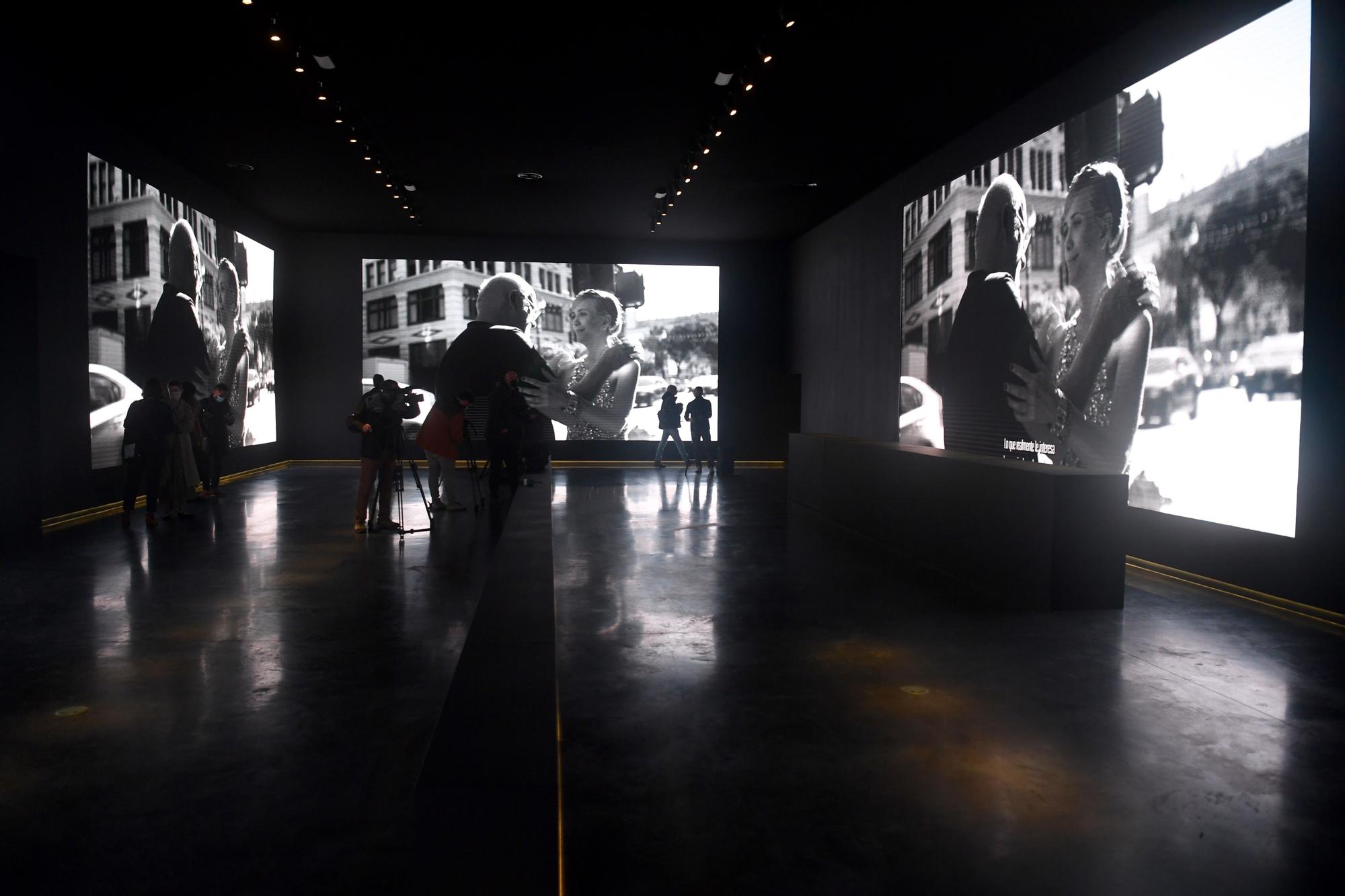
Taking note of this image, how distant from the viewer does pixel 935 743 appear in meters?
3.36

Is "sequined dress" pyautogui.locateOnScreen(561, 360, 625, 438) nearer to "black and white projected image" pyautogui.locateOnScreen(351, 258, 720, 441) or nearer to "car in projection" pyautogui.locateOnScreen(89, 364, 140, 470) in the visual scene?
"black and white projected image" pyautogui.locateOnScreen(351, 258, 720, 441)

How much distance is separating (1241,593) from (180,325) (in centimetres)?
1210

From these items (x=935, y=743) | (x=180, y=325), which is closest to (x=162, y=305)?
(x=180, y=325)

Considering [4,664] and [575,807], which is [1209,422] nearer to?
[575,807]

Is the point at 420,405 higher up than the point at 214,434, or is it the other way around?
the point at 420,405

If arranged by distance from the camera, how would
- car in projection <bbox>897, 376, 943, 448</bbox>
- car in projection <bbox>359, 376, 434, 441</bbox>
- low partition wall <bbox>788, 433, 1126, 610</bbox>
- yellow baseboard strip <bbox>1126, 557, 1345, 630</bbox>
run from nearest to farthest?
yellow baseboard strip <bbox>1126, 557, 1345, 630</bbox>
low partition wall <bbox>788, 433, 1126, 610</bbox>
car in projection <bbox>897, 376, 943, 448</bbox>
car in projection <bbox>359, 376, 434, 441</bbox>

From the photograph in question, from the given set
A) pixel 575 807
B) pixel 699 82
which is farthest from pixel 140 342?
pixel 575 807

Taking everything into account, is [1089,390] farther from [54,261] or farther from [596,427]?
[596,427]

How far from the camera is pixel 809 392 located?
640 inches

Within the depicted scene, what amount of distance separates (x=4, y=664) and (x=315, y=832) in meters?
2.73

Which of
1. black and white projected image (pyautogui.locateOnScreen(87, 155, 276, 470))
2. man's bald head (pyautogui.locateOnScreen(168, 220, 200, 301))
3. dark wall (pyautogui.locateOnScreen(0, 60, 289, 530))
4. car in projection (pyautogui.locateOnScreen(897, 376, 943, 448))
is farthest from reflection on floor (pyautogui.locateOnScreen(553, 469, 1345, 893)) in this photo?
man's bald head (pyautogui.locateOnScreen(168, 220, 200, 301))

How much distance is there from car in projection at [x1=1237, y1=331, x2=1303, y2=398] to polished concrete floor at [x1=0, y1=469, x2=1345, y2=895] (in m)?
1.48

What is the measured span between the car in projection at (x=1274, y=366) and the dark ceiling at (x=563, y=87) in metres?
2.86

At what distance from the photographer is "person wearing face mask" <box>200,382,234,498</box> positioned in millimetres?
11156
